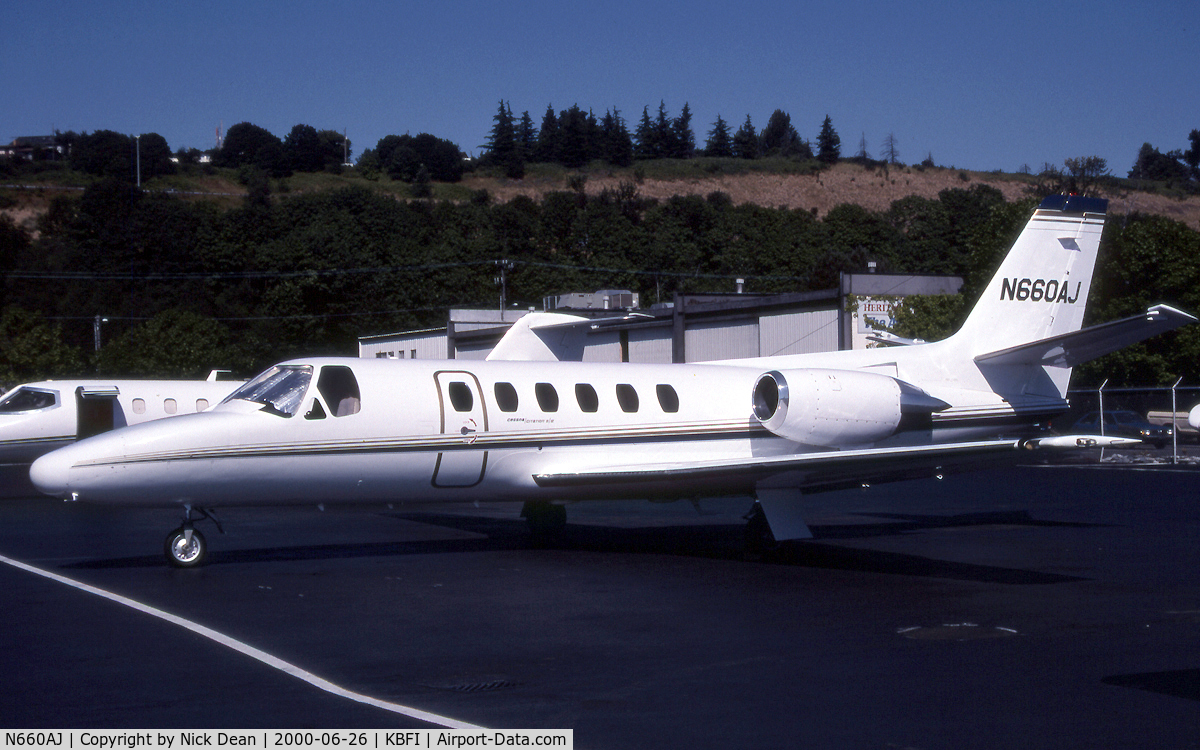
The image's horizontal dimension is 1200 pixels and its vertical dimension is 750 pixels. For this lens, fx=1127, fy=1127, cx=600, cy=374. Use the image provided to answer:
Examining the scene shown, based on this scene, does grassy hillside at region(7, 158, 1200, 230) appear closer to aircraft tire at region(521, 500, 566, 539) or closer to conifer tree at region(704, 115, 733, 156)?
conifer tree at region(704, 115, 733, 156)

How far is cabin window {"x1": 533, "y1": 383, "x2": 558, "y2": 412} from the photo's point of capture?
14.6 meters

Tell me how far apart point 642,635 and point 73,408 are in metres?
21.8

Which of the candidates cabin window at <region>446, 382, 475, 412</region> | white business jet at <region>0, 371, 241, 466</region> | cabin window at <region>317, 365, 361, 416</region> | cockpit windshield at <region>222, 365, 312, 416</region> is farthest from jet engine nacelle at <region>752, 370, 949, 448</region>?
white business jet at <region>0, 371, 241, 466</region>

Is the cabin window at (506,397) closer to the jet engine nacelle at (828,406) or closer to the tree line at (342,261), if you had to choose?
the jet engine nacelle at (828,406)

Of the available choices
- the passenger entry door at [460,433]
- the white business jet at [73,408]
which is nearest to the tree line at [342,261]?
the white business jet at [73,408]

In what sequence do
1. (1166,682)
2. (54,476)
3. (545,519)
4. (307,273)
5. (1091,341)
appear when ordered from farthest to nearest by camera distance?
(307,273)
(545,519)
(1091,341)
(54,476)
(1166,682)

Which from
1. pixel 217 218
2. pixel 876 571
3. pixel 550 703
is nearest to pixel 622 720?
pixel 550 703

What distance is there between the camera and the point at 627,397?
50.2 ft

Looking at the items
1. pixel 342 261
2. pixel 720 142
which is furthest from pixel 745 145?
pixel 342 261

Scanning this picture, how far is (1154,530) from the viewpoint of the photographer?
1664cm

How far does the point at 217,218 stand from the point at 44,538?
326 ft

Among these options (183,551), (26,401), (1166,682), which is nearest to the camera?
(1166,682)

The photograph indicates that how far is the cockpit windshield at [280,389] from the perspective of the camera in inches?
513

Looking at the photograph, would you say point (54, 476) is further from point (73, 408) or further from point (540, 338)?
point (73, 408)
